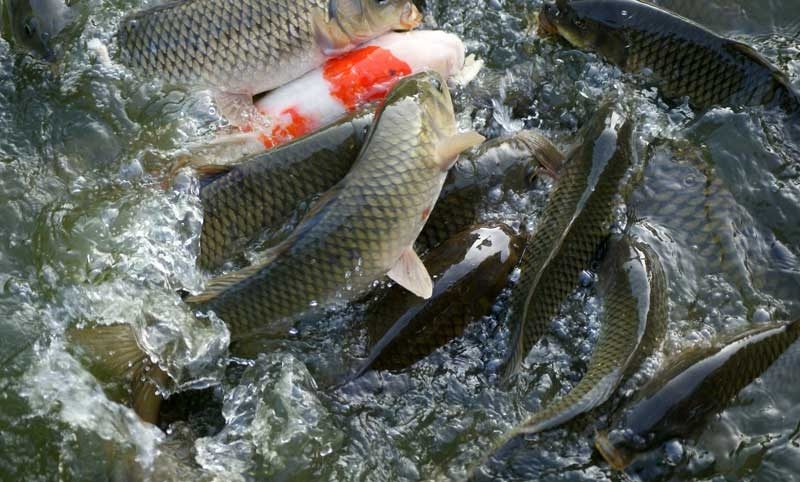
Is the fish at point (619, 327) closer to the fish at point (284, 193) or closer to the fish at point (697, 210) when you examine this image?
the fish at point (697, 210)

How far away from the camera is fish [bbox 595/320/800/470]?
2.66m

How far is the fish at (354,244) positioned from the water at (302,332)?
0.40 ft

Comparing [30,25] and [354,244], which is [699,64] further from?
[30,25]

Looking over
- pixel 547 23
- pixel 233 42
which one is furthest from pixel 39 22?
pixel 547 23

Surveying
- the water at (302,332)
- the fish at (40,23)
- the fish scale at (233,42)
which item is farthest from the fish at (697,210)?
the fish at (40,23)

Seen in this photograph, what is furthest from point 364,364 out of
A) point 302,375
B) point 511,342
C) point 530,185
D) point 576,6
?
point 576,6

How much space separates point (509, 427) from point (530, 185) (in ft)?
3.45

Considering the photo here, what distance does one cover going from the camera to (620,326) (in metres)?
3.07

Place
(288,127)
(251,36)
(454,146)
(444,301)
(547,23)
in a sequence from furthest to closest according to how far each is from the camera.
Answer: (547,23) < (251,36) < (288,127) < (454,146) < (444,301)

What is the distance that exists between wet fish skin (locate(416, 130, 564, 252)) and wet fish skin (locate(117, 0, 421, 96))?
836 mm

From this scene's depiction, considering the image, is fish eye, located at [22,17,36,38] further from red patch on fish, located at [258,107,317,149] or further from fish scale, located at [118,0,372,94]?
red patch on fish, located at [258,107,317,149]

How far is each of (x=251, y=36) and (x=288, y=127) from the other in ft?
1.56

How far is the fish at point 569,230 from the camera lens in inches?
123

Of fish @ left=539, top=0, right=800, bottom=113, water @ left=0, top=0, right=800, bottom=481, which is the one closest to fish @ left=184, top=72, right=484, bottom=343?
water @ left=0, top=0, right=800, bottom=481
